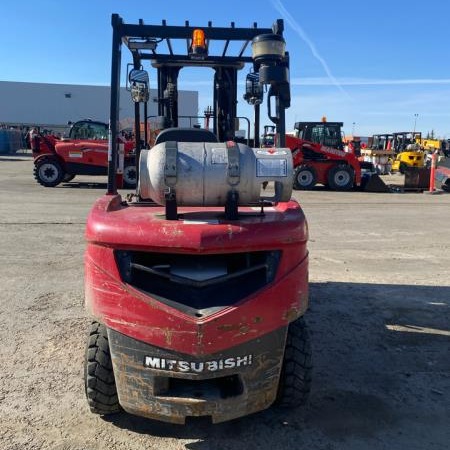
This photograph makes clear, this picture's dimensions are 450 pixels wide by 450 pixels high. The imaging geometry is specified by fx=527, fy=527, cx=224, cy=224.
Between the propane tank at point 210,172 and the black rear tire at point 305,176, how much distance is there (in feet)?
50.3

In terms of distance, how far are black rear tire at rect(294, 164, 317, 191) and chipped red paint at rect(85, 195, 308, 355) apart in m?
15.4

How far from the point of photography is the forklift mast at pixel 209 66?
3.40 m

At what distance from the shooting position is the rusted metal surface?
8.93ft

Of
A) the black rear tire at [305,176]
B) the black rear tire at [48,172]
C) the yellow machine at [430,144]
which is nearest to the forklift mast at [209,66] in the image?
the black rear tire at [48,172]

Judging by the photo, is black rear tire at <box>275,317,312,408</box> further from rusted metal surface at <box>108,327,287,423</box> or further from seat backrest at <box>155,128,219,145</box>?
seat backrest at <box>155,128,219,145</box>

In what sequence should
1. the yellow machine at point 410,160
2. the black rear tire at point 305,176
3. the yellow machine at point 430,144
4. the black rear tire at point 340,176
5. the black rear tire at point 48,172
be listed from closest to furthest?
the black rear tire at point 48,172 < the black rear tire at point 305,176 < the black rear tire at point 340,176 < the yellow machine at point 410,160 < the yellow machine at point 430,144

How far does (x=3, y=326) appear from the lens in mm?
4680

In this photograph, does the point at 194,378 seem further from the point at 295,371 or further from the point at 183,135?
the point at 183,135

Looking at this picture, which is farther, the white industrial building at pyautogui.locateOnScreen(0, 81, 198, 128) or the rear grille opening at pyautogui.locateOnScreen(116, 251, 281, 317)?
the white industrial building at pyautogui.locateOnScreen(0, 81, 198, 128)

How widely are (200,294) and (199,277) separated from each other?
9cm

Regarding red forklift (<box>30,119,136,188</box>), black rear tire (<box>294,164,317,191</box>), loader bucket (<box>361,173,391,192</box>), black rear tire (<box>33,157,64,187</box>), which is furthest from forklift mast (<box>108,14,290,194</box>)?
loader bucket (<box>361,173,391,192</box>)

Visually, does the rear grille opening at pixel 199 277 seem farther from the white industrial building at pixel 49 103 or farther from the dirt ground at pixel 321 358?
the white industrial building at pixel 49 103

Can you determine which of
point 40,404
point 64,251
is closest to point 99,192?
point 64,251

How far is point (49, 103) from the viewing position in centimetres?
6309
